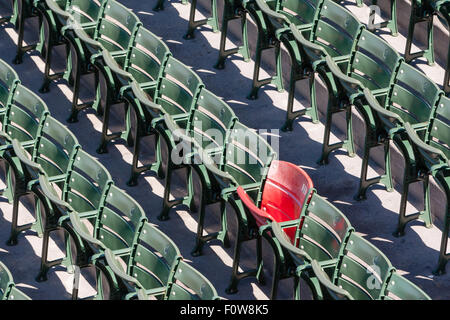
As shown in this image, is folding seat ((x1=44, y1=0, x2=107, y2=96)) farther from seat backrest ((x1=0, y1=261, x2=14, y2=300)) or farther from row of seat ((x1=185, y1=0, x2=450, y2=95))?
seat backrest ((x1=0, y1=261, x2=14, y2=300))

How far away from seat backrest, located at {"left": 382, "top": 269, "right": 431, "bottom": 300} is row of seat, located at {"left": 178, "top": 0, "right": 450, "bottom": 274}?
41.4 inches

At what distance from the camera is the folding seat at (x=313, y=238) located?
966cm

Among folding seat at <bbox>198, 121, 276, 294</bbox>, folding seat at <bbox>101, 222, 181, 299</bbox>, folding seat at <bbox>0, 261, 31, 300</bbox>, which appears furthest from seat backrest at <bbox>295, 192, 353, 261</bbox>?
folding seat at <bbox>0, 261, 31, 300</bbox>

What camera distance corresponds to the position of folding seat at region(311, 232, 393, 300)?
9.37 meters

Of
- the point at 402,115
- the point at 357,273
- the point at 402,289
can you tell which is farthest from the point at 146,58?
the point at 402,289

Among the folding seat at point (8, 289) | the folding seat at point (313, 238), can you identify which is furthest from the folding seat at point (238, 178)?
the folding seat at point (8, 289)

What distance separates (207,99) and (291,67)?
96 centimetres

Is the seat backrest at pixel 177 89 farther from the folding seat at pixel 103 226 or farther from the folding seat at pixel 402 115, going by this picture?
the folding seat at pixel 402 115

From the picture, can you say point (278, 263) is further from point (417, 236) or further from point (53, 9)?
point (53, 9)

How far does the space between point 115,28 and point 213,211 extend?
1964mm

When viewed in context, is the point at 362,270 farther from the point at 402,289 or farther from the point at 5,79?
the point at 5,79

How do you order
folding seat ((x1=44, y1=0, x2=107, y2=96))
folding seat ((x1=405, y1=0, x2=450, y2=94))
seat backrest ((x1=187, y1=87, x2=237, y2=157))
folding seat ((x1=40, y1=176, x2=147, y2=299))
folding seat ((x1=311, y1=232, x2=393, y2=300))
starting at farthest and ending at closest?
folding seat ((x1=44, y1=0, x2=107, y2=96)), folding seat ((x1=405, y1=0, x2=450, y2=94)), seat backrest ((x1=187, y1=87, x2=237, y2=157)), folding seat ((x1=40, y1=176, x2=147, y2=299)), folding seat ((x1=311, y1=232, x2=393, y2=300))

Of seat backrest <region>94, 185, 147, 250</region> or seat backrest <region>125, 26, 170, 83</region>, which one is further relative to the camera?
seat backrest <region>125, 26, 170, 83</region>

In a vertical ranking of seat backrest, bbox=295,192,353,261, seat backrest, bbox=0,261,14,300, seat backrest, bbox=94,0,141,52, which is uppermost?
seat backrest, bbox=94,0,141,52
